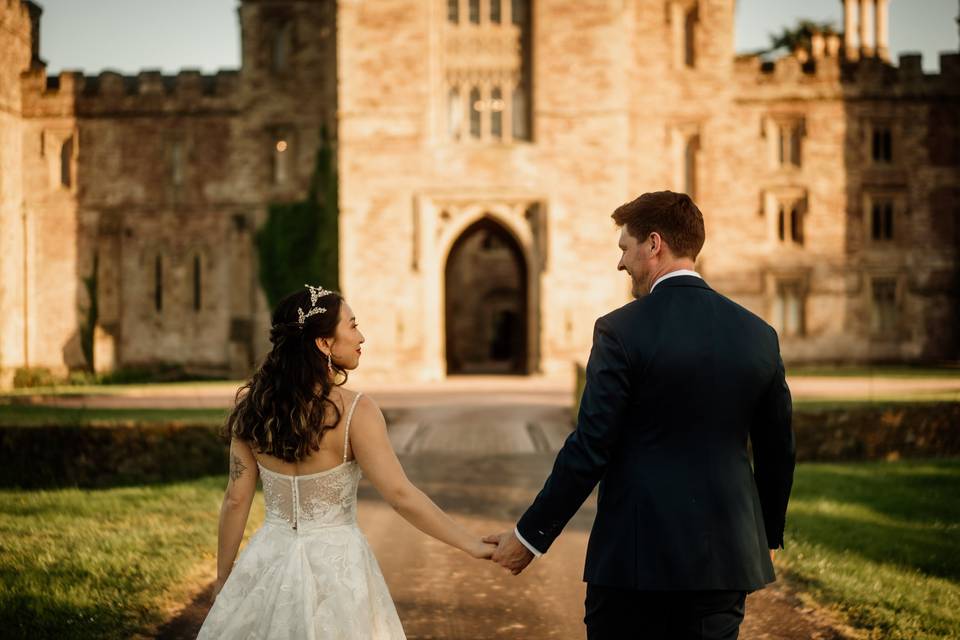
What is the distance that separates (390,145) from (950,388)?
1356 cm

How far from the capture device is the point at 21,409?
14.9 metres

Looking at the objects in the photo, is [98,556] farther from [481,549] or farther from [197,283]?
[197,283]

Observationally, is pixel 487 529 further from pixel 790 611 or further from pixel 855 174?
pixel 855 174

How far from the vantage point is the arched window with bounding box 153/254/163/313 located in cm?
2878

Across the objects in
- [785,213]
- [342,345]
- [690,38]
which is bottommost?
[342,345]

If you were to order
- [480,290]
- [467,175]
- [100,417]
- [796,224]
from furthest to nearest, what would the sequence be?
[480,290] → [796,224] → [467,175] → [100,417]

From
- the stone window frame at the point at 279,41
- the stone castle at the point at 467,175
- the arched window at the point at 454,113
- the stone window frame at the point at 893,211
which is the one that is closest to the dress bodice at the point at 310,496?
the stone castle at the point at 467,175

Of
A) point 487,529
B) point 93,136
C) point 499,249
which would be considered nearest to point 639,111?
point 499,249

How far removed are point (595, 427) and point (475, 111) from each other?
21.8m

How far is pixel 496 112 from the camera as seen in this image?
2405 centimetres

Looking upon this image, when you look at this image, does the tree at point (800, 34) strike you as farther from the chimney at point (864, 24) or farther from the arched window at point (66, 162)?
the arched window at point (66, 162)

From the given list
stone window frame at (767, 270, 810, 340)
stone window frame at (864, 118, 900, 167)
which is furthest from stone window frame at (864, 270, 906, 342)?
stone window frame at (864, 118, 900, 167)

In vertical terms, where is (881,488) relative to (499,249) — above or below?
below

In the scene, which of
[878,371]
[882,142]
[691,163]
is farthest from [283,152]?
[878,371]
